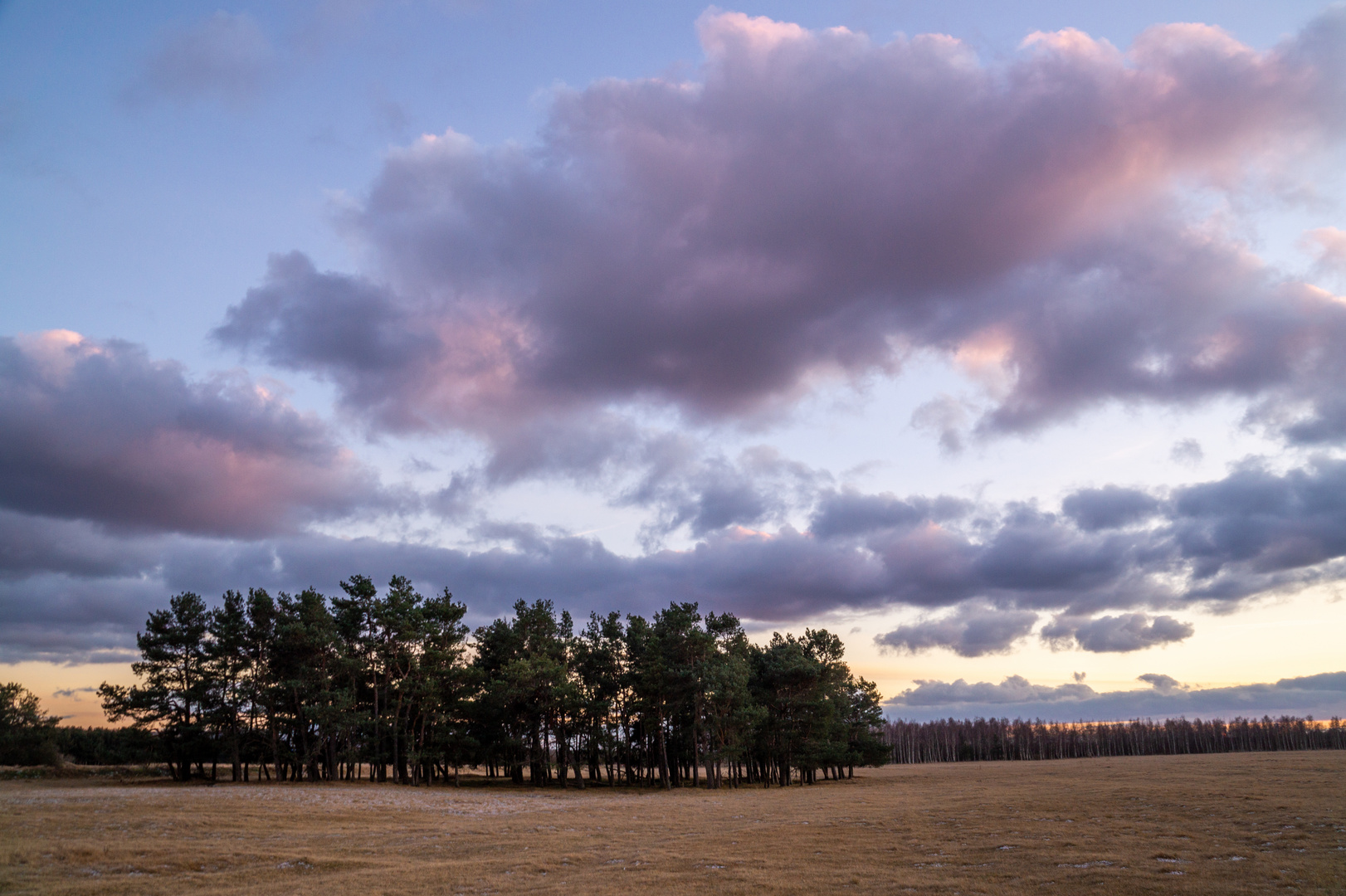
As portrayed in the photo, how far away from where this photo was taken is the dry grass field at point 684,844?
24062mm

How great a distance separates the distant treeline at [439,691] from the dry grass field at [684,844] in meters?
18.8

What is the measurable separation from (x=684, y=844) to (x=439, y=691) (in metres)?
53.7

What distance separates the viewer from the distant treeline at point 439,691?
75.4 metres

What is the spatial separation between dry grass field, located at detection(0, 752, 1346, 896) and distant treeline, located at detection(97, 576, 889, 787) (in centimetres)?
1884

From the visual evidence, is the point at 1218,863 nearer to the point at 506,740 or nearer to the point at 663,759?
the point at 663,759

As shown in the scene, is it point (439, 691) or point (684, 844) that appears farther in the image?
point (439, 691)

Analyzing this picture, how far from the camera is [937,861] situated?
27.6m

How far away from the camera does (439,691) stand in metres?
80.0

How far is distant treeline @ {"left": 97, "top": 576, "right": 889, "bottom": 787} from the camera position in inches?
2970

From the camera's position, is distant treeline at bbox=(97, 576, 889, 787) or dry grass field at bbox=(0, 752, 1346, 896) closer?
dry grass field at bbox=(0, 752, 1346, 896)

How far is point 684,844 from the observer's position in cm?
3419

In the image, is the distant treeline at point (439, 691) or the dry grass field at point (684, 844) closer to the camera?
the dry grass field at point (684, 844)

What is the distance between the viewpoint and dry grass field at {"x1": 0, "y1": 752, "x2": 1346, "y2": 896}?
947 inches

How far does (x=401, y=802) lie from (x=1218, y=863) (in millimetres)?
51108
